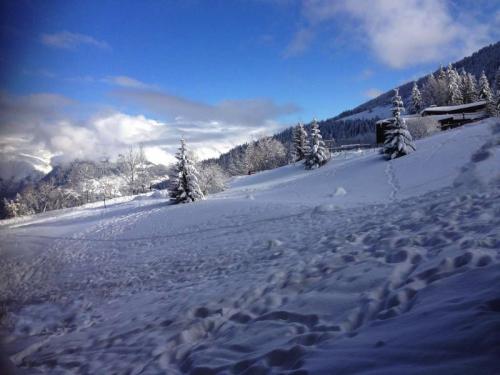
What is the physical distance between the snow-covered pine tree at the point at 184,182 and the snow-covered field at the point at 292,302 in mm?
19053

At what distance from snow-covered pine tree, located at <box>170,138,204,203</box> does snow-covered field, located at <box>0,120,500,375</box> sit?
19053 mm

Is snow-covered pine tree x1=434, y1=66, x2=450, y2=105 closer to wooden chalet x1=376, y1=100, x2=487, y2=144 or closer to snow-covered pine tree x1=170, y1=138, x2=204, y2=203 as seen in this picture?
wooden chalet x1=376, y1=100, x2=487, y2=144

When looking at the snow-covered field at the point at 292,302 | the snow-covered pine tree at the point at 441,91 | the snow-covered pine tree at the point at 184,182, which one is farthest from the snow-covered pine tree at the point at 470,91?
the snow-covered field at the point at 292,302

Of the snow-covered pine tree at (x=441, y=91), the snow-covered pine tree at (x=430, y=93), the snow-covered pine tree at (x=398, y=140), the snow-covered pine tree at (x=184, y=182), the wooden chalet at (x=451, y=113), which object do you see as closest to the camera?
the snow-covered pine tree at (x=398, y=140)

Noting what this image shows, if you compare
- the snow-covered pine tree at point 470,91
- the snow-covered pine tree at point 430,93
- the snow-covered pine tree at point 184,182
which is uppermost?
the snow-covered pine tree at point 430,93

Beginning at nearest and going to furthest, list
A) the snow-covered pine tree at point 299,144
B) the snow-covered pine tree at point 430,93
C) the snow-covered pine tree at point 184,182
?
the snow-covered pine tree at point 184,182, the snow-covered pine tree at point 299,144, the snow-covered pine tree at point 430,93

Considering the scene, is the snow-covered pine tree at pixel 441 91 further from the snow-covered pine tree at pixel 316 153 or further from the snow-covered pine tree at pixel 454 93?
the snow-covered pine tree at pixel 316 153

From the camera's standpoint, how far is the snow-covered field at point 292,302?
113 inches

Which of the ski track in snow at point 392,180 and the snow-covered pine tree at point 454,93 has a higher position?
the snow-covered pine tree at point 454,93

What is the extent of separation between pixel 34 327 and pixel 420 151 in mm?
31629

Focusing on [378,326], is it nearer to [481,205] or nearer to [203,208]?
[481,205]

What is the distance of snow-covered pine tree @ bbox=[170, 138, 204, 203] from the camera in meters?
32.5

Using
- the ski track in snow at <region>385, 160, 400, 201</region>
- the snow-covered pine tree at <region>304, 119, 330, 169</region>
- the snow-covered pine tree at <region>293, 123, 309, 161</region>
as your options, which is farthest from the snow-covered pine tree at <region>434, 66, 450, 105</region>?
the ski track in snow at <region>385, 160, 400, 201</region>

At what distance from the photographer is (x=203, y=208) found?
76.0 feet
